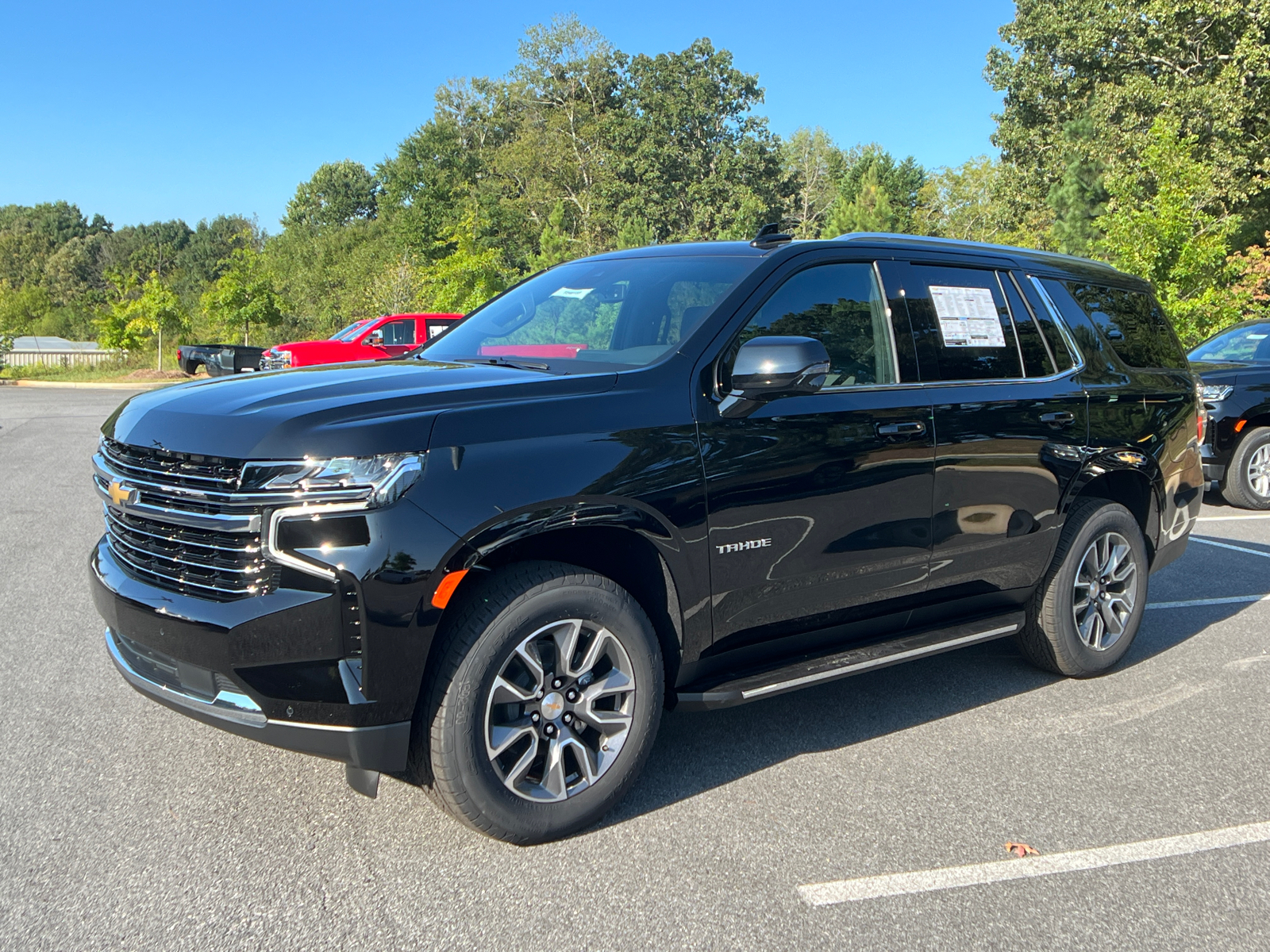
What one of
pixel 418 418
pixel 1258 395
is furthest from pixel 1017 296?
pixel 1258 395

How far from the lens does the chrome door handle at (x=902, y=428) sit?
3.91 metres

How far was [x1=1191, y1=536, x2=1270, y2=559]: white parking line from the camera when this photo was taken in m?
7.95

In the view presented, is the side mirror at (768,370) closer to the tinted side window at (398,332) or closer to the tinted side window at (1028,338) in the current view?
the tinted side window at (1028,338)

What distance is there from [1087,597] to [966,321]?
61.3 inches

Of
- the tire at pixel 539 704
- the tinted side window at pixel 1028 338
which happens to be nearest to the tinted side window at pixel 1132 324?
the tinted side window at pixel 1028 338

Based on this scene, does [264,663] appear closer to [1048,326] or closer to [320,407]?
[320,407]

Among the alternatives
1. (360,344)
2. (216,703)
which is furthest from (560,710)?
(360,344)

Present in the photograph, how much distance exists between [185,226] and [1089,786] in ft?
461

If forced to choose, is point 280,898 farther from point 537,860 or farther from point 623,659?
point 623,659

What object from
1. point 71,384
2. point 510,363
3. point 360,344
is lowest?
point 71,384

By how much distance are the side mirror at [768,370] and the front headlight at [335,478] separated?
1.22 meters

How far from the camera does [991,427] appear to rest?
431 cm

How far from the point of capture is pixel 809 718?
4.37 meters

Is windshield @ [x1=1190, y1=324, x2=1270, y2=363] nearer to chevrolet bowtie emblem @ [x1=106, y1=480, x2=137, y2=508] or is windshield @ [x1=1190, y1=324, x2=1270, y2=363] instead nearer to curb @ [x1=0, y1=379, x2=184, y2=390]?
chevrolet bowtie emblem @ [x1=106, y1=480, x2=137, y2=508]
